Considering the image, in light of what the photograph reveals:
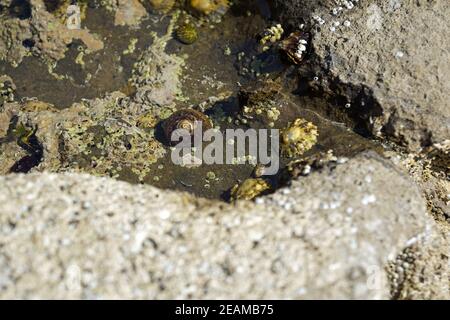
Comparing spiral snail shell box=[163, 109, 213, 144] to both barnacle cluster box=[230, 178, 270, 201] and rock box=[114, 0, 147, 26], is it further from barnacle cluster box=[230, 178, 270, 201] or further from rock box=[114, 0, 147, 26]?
rock box=[114, 0, 147, 26]

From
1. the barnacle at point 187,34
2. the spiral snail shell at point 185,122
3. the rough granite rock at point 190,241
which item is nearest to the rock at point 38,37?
the barnacle at point 187,34

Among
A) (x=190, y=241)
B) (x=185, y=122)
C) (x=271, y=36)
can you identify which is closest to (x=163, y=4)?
(x=271, y=36)

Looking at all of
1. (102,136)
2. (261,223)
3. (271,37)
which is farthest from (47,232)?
(271,37)

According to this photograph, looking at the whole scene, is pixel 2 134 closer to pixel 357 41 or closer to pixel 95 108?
pixel 95 108

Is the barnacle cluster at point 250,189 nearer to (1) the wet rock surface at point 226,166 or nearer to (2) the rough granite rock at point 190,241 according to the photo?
(1) the wet rock surface at point 226,166

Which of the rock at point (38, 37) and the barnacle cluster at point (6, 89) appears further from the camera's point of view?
the rock at point (38, 37)

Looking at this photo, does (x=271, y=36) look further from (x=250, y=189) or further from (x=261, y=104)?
(x=250, y=189)

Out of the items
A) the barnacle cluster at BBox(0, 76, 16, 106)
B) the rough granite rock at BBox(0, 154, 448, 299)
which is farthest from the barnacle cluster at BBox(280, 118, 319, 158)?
the barnacle cluster at BBox(0, 76, 16, 106)
